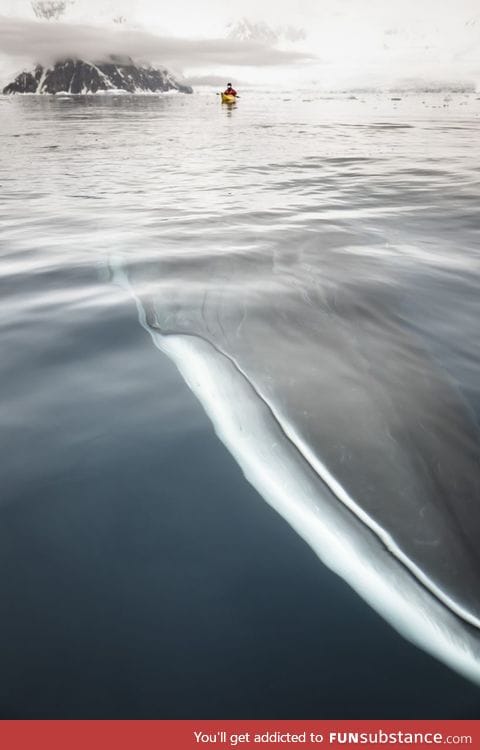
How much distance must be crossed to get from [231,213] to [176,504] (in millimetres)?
6208

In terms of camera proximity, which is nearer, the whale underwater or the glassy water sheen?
the glassy water sheen

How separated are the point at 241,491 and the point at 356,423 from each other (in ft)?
1.94

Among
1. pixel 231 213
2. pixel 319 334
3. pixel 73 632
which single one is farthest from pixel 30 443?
pixel 231 213

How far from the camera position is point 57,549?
1.82 meters

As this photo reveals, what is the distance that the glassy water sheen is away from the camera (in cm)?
143

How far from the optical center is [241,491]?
2096 millimetres

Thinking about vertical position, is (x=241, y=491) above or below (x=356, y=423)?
below

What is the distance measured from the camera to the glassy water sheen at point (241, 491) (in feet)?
4.68

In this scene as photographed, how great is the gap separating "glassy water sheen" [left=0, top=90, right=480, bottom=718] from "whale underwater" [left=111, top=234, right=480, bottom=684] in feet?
0.04

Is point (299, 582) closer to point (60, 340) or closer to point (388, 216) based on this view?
point (60, 340)

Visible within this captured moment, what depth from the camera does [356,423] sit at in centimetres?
212

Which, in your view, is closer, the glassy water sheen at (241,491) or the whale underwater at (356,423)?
the glassy water sheen at (241,491)

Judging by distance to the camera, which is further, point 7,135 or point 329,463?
point 7,135

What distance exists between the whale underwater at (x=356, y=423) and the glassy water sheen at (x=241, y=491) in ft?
0.04
